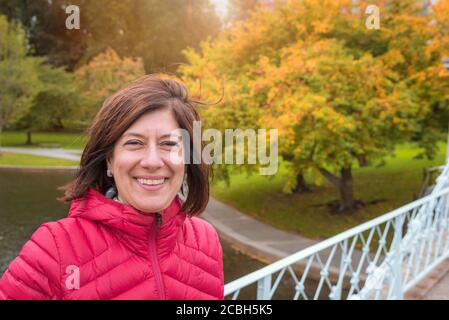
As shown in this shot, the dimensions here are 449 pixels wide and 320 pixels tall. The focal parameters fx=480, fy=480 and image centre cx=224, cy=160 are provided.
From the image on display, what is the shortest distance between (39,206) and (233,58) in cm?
550

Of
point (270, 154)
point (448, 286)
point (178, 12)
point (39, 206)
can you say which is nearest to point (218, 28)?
point (178, 12)

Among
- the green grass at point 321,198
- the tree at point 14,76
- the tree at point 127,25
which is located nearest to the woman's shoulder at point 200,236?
the green grass at point 321,198

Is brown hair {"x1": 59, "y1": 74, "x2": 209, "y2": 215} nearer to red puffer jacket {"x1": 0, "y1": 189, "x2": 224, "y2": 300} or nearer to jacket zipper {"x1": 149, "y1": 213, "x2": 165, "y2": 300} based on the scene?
red puffer jacket {"x1": 0, "y1": 189, "x2": 224, "y2": 300}

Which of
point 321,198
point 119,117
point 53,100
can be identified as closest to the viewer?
point 119,117

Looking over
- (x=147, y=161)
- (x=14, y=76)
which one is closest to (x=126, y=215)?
(x=147, y=161)

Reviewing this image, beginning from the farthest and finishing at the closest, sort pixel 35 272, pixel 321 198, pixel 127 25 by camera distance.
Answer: pixel 127 25
pixel 321 198
pixel 35 272

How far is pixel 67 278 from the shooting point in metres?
1.00

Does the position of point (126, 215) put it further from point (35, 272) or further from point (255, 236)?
point (255, 236)

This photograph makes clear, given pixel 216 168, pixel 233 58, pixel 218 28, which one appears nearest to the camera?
pixel 216 168

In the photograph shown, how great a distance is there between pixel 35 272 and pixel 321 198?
415 inches

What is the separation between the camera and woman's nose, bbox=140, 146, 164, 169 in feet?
3.51

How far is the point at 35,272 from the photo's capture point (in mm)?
970

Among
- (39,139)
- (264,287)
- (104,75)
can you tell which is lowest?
(264,287)
